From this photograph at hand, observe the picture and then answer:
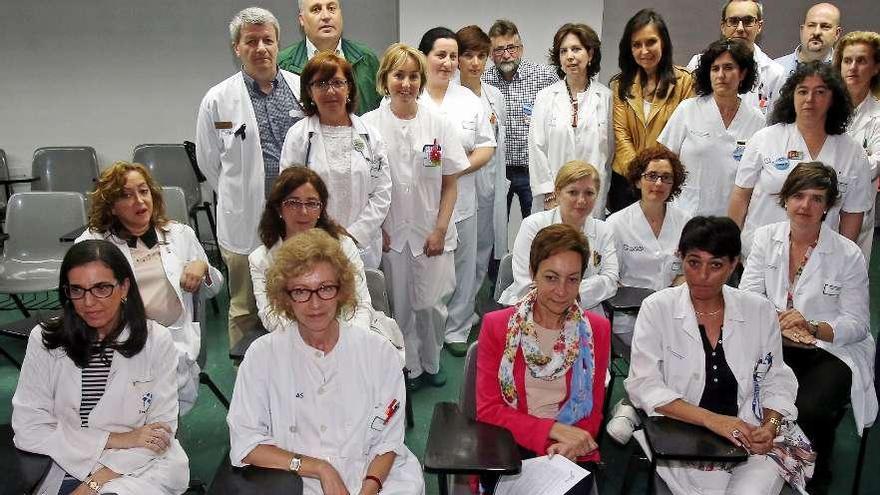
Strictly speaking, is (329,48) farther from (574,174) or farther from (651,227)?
(651,227)

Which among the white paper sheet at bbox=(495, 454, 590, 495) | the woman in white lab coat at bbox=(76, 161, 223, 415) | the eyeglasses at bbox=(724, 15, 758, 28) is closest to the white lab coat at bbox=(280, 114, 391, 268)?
the woman in white lab coat at bbox=(76, 161, 223, 415)

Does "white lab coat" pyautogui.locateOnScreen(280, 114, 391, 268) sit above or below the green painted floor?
above

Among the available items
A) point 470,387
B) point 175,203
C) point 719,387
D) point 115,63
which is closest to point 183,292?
point 470,387

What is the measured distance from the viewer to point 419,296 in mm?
3461

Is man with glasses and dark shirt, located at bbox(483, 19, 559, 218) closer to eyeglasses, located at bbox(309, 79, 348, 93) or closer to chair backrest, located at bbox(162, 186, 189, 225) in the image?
eyeglasses, located at bbox(309, 79, 348, 93)

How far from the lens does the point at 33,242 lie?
4.23m

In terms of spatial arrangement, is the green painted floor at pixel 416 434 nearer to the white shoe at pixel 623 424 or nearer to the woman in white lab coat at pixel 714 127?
the white shoe at pixel 623 424

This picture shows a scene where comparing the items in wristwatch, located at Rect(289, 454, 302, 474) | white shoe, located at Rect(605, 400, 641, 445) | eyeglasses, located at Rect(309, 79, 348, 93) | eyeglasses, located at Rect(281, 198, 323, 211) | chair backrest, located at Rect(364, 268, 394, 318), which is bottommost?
white shoe, located at Rect(605, 400, 641, 445)

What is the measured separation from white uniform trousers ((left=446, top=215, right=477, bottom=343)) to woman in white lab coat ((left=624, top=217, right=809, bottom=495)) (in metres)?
1.78

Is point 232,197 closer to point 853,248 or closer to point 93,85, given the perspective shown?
point 853,248

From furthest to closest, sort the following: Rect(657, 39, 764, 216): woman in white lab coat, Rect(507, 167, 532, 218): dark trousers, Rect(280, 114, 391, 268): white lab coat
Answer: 1. Rect(507, 167, 532, 218): dark trousers
2. Rect(657, 39, 764, 216): woman in white lab coat
3. Rect(280, 114, 391, 268): white lab coat

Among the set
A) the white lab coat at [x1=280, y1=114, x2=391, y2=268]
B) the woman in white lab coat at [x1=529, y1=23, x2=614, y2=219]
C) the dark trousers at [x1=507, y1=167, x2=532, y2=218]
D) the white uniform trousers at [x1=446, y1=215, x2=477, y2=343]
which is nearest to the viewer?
the white lab coat at [x1=280, y1=114, x2=391, y2=268]

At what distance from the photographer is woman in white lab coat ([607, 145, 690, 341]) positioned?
311 centimetres

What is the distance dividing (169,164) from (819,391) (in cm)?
513
